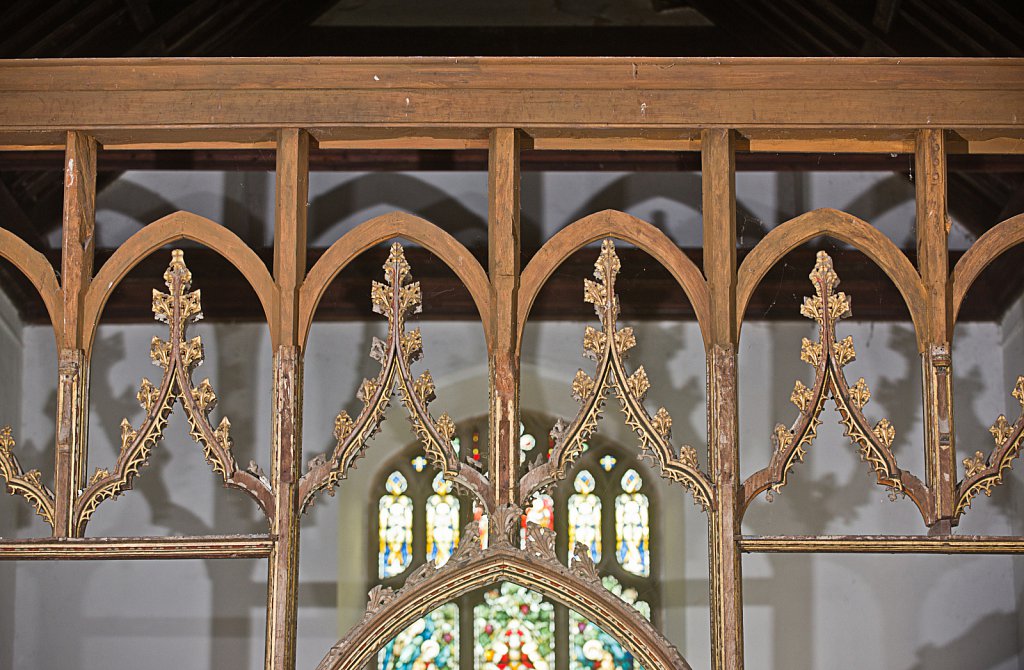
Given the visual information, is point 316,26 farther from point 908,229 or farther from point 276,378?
point 276,378

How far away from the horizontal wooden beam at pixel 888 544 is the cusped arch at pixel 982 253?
493 mm

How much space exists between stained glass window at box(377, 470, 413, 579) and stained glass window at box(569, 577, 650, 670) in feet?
3.17

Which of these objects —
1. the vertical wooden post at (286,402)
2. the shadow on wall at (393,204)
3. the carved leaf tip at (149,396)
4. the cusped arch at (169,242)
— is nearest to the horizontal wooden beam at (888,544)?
the vertical wooden post at (286,402)

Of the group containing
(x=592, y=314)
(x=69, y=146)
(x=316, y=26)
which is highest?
(x=316, y=26)

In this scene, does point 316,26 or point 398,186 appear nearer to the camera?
point 316,26

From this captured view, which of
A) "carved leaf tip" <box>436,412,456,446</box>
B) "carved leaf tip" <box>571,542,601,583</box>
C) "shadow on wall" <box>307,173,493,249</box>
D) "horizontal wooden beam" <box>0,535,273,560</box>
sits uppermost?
"shadow on wall" <box>307,173,493,249</box>

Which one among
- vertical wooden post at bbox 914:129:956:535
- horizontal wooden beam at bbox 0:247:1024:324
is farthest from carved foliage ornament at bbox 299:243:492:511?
horizontal wooden beam at bbox 0:247:1024:324

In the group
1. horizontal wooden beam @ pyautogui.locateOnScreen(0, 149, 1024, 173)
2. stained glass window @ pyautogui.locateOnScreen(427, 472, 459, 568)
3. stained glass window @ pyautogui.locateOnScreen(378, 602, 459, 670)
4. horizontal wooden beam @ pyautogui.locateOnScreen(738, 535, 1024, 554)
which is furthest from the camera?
stained glass window @ pyautogui.locateOnScreen(427, 472, 459, 568)

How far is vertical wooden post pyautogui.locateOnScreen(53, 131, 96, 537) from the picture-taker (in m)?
2.93

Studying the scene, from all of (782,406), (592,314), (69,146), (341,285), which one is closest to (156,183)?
(341,285)

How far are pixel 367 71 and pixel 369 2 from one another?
3402 mm

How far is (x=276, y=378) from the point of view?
9.79 ft

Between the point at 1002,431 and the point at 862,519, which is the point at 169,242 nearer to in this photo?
the point at 1002,431

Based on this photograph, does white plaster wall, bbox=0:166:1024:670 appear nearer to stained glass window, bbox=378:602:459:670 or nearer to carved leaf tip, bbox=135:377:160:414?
stained glass window, bbox=378:602:459:670
